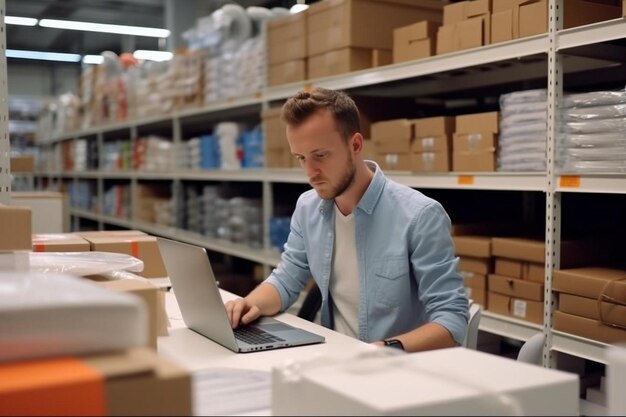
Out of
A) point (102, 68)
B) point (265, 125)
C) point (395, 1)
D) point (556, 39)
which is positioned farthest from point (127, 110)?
point (556, 39)

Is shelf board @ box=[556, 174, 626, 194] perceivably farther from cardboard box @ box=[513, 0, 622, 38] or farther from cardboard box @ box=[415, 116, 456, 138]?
cardboard box @ box=[415, 116, 456, 138]

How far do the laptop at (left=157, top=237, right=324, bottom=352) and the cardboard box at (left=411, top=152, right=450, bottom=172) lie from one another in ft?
3.90

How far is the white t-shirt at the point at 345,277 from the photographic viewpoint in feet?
6.90

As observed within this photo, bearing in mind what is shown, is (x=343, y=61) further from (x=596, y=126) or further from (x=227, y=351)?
(x=227, y=351)

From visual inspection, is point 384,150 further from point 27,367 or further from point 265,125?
point 27,367

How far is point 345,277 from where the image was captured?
2123 millimetres

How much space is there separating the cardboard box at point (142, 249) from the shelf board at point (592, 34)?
1475 millimetres

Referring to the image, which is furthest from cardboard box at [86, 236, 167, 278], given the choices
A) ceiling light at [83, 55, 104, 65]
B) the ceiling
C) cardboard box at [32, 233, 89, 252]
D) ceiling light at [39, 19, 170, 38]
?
ceiling light at [83, 55, 104, 65]

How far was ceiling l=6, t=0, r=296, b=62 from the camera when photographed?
905 centimetres

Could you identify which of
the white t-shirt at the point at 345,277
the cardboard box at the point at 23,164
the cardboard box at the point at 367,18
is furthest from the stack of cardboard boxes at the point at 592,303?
the cardboard box at the point at 23,164

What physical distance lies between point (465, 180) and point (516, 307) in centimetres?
51

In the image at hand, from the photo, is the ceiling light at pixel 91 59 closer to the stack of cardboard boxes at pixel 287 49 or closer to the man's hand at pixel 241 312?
the stack of cardboard boxes at pixel 287 49

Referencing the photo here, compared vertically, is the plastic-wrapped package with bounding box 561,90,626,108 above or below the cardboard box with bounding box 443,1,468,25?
below

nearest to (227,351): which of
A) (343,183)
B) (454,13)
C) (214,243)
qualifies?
(343,183)
